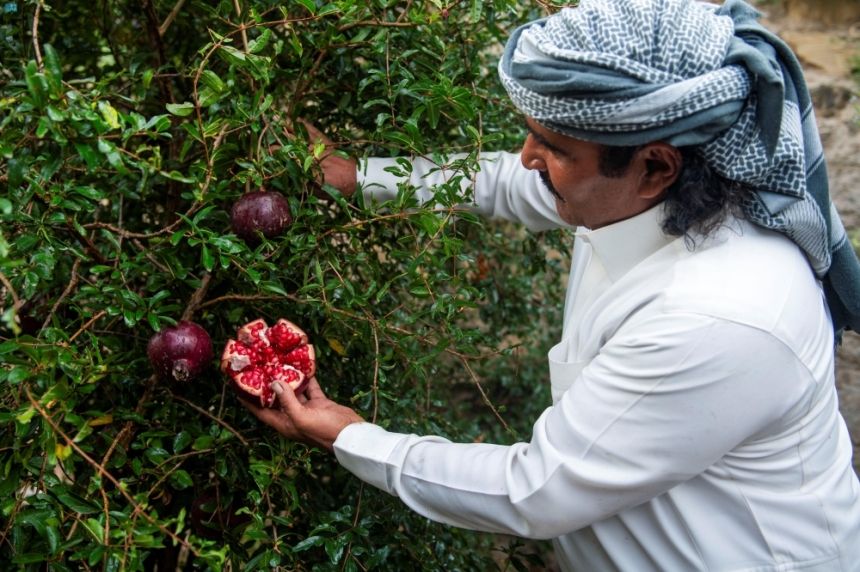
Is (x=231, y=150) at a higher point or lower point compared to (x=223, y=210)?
higher

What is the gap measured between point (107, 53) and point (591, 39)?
4.00 ft

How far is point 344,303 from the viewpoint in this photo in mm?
1718

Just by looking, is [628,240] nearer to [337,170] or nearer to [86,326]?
[337,170]

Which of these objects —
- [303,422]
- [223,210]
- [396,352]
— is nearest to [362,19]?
[223,210]

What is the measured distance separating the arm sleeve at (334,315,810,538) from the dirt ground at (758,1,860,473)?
254cm

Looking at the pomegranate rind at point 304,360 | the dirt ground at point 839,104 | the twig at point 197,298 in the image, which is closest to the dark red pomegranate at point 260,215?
the twig at point 197,298

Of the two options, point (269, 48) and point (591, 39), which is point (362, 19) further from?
point (591, 39)

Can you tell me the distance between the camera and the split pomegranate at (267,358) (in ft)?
5.54

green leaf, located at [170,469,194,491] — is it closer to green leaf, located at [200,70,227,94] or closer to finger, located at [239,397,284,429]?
finger, located at [239,397,284,429]

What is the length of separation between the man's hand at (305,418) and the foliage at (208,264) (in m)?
0.05

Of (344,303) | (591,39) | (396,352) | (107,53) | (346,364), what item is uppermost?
(591,39)

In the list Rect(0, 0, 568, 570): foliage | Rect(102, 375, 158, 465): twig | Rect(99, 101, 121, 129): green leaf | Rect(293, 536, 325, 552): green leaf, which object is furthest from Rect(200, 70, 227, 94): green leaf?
Rect(293, 536, 325, 552): green leaf

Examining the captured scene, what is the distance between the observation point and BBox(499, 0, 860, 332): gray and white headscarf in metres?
1.37

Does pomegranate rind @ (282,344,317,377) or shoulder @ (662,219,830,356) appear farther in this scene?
pomegranate rind @ (282,344,317,377)
